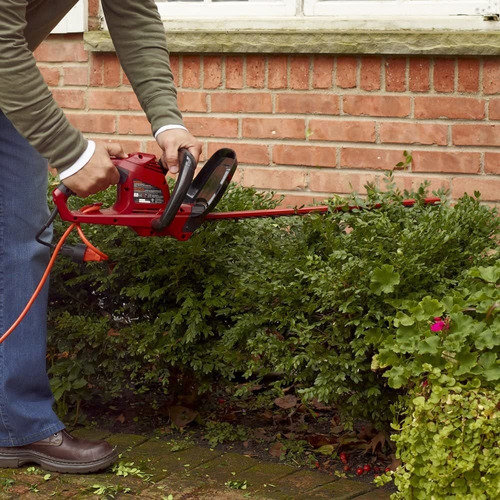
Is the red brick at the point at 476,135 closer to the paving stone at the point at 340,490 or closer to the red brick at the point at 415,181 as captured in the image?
the red brick at the point at 415,181

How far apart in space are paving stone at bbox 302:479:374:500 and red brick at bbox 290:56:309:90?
6.97 feet

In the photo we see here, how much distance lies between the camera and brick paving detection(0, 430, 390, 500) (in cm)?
302

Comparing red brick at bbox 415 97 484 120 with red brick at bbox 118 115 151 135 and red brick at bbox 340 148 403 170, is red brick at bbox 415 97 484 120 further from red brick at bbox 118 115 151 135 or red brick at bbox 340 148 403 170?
red brick at bbox 118 115 151 135

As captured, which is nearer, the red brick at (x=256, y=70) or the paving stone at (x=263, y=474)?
the paving stone at (x=263, y=474)

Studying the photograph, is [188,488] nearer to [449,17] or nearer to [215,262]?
[215,262]

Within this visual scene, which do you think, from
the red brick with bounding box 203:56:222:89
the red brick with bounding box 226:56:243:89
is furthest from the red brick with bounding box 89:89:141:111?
the red brick with bounding box 226:56:243:89

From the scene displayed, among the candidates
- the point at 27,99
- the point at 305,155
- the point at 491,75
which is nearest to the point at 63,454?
the point at 27,99

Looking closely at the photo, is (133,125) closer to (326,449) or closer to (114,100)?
(114,100)

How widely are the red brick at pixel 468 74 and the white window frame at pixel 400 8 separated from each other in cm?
24

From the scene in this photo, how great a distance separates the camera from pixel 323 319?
3.07m

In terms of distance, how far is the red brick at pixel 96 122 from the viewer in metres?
4.98

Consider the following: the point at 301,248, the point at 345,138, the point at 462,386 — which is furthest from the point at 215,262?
the point at 345,138

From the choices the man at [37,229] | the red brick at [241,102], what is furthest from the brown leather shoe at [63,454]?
the red brick at [241,102]

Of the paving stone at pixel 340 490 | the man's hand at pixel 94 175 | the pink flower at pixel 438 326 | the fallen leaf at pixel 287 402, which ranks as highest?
the man's hand at pixel 94 175
